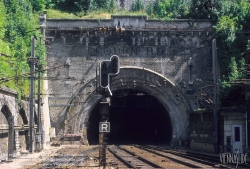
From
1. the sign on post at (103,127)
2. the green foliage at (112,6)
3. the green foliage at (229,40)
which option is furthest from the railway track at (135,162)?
the green foliage at (112,6)

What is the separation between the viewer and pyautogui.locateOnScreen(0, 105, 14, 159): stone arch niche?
23688mm

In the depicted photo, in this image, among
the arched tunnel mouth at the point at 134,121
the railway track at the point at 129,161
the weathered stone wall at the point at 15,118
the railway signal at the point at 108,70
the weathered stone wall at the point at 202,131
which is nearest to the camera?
the railway signal at the point at 108,70

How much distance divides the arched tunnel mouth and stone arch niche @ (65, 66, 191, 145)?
3363mm

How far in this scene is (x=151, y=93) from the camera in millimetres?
36812

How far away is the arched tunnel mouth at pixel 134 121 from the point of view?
137ft

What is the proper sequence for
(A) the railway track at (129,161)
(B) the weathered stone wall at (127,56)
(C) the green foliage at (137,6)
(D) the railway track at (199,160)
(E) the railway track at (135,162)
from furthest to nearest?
1. (C) the green foliage at (137,6)
2. (B) the weathered stone wall at (127,56)
3. (E) the railway track at (135,162)
4. (D) the railway track at (199,160)
5. (A) the railway track at (129,161)

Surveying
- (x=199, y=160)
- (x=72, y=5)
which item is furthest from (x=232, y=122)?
(x=72, y=5)

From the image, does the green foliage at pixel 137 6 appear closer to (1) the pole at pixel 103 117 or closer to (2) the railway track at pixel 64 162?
(2) the railway track at pixel 64 162

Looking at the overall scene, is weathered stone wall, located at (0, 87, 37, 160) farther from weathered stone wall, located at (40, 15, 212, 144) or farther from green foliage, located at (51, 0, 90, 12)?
green foliage, located at (51, 0, 90, 12)

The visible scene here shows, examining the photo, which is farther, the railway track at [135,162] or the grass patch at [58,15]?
the grass patch at [58,15]

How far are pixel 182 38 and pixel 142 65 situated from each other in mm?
3615

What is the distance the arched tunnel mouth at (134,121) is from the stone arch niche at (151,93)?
336cm

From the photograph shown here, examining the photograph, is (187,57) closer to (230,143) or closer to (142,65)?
(142,65)

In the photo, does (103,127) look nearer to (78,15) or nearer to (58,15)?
(58,15)
